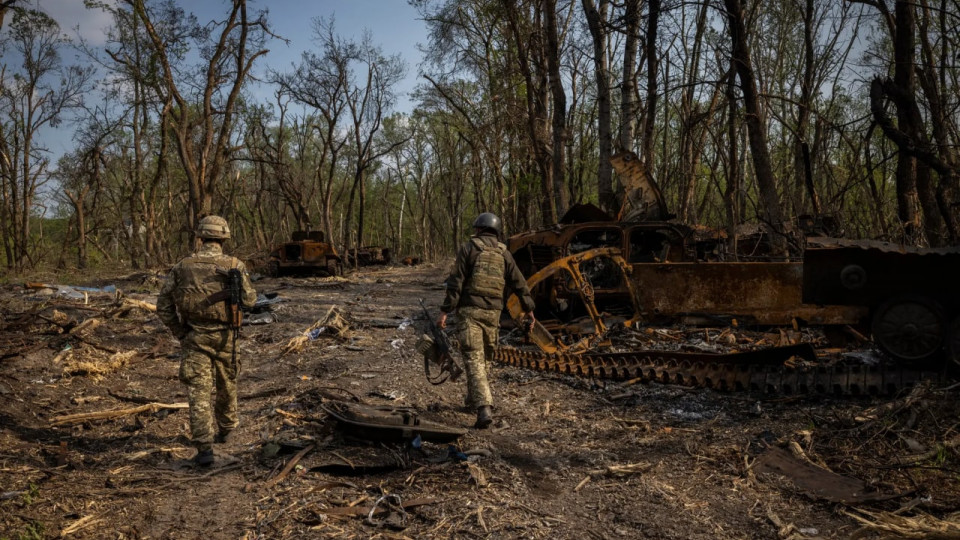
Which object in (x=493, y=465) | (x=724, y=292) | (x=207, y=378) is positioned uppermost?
(x=724, y=292)

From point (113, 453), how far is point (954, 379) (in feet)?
22.9

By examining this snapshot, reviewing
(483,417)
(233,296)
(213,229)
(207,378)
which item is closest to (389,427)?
(483,417)

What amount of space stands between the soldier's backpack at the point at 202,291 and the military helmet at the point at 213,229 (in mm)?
189

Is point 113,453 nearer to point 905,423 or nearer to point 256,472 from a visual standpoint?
point 256,472

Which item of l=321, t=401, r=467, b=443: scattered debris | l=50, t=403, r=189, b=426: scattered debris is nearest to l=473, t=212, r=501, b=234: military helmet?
l=321, t=401, r=467, b=443: scattered debris

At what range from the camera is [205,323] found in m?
4.92

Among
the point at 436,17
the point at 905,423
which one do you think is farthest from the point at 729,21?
the point at 436,17

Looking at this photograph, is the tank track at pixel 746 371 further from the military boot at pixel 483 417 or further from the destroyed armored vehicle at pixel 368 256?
the destroyed armored vehicle at pixel 368 256

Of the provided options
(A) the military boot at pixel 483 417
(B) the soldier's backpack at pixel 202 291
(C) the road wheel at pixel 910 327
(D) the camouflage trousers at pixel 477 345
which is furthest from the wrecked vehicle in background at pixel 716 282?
(B) the soldier's backpack at pixel 202 291

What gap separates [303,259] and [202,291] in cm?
1819

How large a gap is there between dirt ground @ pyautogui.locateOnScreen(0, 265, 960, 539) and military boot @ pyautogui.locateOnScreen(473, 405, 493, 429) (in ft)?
0.64

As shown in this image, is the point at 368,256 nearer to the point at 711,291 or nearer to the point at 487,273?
the point at 711,291

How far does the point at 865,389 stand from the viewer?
17.6ft

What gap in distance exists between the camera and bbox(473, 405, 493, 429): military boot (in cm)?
538
